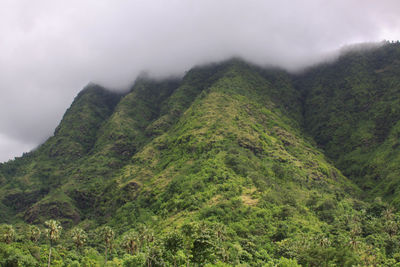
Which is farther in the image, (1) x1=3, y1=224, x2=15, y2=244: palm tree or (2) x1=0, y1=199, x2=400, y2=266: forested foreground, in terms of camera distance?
(1) x1=3, y1=224, x2=15, y2=244: palm tree

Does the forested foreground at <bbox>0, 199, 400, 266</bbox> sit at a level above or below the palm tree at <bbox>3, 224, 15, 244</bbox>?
below

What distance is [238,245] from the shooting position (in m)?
109

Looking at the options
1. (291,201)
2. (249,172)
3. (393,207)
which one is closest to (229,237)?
(291,201)

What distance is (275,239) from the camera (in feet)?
421

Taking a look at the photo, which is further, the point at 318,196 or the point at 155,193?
the point at 155,193

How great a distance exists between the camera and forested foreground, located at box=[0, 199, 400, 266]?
76.3 metres

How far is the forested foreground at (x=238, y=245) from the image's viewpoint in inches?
3004

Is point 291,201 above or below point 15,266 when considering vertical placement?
below

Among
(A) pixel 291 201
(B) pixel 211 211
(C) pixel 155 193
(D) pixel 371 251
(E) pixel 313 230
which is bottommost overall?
(D) pixel 371 251

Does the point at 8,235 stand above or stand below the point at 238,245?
above

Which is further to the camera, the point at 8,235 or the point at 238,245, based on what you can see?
the point at 8,235

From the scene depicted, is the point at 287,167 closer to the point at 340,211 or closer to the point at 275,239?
the point at 340,211

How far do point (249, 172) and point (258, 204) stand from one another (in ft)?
102

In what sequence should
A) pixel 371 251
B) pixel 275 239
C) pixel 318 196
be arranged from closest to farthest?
pixel 371 251
pixel 275 239
pixel 318 196
